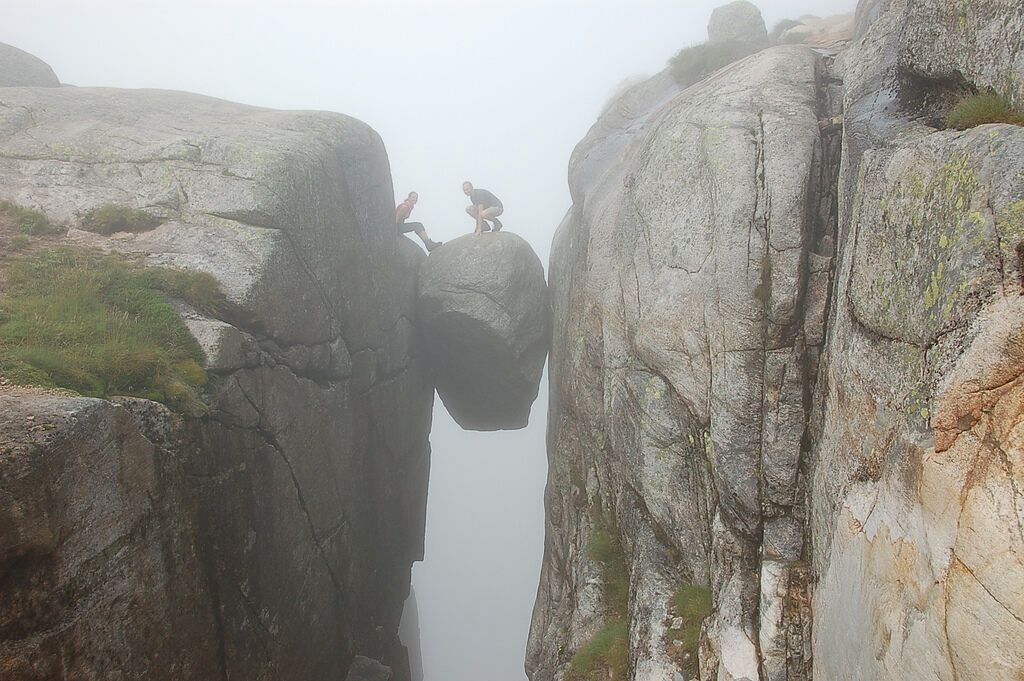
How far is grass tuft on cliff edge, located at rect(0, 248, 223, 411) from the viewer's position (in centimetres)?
1072

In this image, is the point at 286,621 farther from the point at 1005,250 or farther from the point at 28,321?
the point at 1005,250

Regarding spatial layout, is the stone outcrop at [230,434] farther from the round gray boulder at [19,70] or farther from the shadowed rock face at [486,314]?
the round gray boulder at [19,70]

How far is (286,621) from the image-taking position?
15141mm

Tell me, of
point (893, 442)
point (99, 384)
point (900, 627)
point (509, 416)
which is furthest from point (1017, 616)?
point (509, 416)

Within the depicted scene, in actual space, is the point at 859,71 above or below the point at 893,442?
above

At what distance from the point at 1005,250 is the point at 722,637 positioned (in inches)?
339

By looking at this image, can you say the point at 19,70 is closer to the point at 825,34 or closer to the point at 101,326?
the point at 101,326

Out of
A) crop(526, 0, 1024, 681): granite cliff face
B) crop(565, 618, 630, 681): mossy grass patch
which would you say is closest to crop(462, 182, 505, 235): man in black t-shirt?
crop(526, 0, 1024, 681): granite cliff face

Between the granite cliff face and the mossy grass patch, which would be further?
the mossy grass patch

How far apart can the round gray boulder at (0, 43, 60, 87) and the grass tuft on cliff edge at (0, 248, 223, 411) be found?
1673cm

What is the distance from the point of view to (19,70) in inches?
1025

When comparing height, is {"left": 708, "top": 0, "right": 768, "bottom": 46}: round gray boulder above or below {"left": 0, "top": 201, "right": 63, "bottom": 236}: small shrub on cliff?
above

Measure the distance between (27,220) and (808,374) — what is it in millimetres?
16414

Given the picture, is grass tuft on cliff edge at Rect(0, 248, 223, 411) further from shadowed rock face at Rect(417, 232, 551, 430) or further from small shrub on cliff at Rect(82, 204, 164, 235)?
shadowed rock face at Rect(417, 232, 551, 430)
